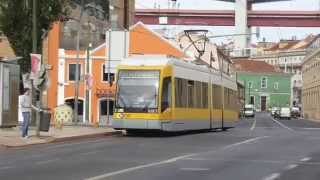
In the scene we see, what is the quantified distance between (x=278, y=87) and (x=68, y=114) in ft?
437

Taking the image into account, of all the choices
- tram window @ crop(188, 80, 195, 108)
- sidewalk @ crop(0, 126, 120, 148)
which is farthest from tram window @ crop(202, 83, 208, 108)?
sidewalk @ crop(0, 126, 120, 148)

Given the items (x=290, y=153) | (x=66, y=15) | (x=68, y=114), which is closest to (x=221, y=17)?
(x=68, y=114)

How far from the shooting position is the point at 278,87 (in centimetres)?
17612

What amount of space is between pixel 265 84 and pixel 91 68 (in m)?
104

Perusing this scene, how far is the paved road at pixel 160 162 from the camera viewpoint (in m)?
16.6

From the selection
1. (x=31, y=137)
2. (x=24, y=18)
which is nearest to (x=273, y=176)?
(x=31, y=137)

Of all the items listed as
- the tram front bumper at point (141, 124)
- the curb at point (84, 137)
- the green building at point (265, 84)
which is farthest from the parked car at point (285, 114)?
the tram front bumper at point (141, 124)

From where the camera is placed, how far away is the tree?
3428 centimetres

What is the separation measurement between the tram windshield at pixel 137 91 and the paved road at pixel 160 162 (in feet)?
16.6

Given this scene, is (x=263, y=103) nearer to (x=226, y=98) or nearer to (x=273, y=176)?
(x=226, y=98)

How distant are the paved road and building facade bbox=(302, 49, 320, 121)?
94.7 meters

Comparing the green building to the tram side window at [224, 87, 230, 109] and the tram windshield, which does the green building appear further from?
the tram windshield

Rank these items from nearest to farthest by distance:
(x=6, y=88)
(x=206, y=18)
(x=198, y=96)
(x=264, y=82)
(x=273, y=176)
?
(x=273, y=176)
(x=6, y=88)
(x=198, y=96)
(x=206, y=18)
(x=264, y=82)

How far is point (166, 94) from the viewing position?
3344 cm
